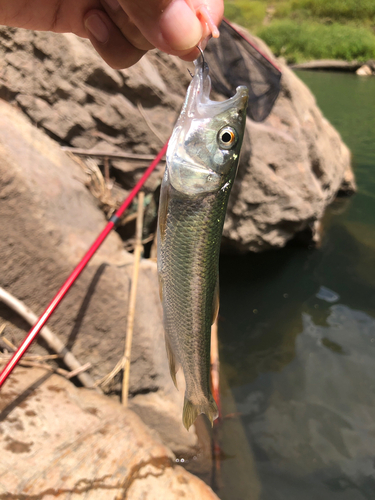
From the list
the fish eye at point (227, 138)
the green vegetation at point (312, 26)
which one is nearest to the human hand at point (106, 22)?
the fish eye at point (227, 138)

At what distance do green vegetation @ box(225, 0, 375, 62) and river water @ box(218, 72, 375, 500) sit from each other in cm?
2521

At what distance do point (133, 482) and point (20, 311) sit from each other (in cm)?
128

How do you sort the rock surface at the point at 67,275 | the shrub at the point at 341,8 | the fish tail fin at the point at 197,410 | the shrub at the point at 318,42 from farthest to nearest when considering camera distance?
1. the shrub at the point at 341,8
2. the shrub at the point at 318,42
3. the rock surface at the point at 67,275
4. the fish tail fin at the point at 197,410

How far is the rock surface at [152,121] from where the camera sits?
10.9 feet

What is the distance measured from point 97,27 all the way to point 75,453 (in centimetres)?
208

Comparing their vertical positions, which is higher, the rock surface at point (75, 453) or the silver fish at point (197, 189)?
the silver fish at point (197, 189)

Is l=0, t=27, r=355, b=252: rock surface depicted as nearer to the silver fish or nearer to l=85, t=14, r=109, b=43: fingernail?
l=85, t=14, r=109, b=43: fingernail

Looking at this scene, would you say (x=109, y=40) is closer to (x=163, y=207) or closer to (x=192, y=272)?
(x=163, y=207)

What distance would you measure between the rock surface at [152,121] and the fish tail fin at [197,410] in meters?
2.72

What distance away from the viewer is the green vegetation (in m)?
26.3

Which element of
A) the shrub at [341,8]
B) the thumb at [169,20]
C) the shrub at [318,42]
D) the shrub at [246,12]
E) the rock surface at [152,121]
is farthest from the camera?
the shrub at [246,12]

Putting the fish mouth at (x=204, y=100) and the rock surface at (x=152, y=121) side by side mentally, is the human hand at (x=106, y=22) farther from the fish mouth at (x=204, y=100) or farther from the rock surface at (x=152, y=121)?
the rock surface at (x=152, y=121)

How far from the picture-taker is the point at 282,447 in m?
2.82

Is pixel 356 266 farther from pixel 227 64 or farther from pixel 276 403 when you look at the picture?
pixel 227 64
